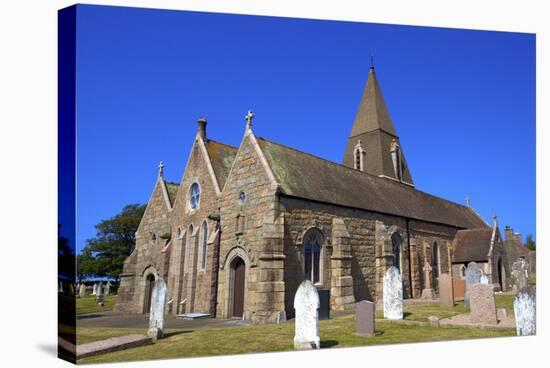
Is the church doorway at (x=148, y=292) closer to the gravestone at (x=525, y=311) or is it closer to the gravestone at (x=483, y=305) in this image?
the gravestone at (x=483, y=305)

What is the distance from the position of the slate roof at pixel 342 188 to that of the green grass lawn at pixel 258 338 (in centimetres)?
549

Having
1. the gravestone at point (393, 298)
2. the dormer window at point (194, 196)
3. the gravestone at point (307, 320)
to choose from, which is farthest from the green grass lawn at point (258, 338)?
the dormer window at point (194, 196)

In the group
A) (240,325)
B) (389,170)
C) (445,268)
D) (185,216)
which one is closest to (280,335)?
(240,325)

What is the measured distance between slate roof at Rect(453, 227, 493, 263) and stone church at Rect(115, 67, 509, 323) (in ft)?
1.17

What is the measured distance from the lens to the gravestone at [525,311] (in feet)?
41.4

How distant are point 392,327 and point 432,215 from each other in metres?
14.6

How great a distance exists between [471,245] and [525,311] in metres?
15.3

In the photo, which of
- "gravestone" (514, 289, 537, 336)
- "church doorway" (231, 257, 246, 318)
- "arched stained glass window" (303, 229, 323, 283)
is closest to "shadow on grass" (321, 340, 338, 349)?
"gravestone" (514, 289, 537, 336)

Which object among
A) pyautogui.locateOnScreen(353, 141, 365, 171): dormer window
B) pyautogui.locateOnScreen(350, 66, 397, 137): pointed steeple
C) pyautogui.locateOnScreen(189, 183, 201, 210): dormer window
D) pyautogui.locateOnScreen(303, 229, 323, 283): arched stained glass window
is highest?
pyautogui.locateOnScreen(350, 66, 397, 137): pointed steeple

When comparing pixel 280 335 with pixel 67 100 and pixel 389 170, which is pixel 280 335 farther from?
pixel 389 170

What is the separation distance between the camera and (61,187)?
1014cm

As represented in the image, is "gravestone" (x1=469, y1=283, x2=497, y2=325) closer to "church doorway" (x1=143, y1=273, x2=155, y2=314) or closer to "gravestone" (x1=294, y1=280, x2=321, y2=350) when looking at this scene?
"gravestone" (x1=294, y1=280, x2=321, y2=350)

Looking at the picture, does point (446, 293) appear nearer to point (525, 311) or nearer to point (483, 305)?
point (483, 305)

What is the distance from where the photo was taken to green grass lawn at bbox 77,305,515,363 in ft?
33.8
